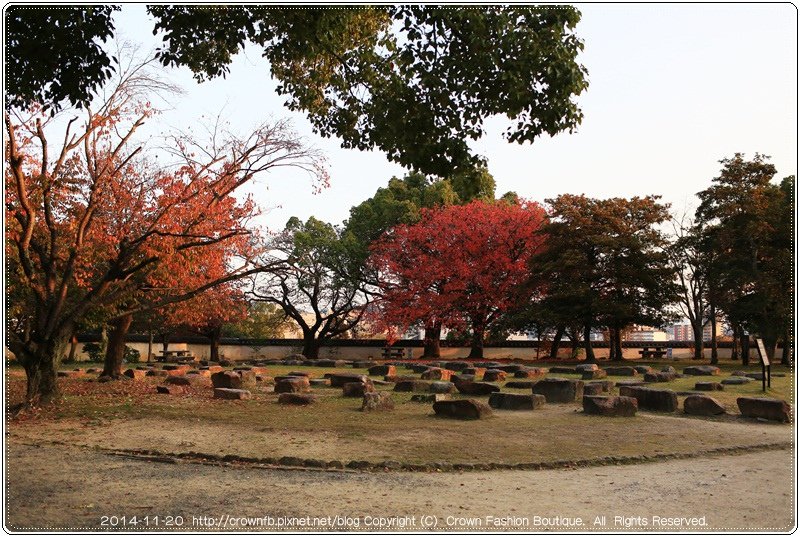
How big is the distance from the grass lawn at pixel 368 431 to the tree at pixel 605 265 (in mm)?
18884

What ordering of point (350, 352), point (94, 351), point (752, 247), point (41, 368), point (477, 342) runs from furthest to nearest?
1. point (350, 352)
2. point (477, 342)
3. point (94, 351)
4. point (752, 247)
5. point (41, 368)

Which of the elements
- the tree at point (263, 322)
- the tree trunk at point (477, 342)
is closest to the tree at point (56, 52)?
the tree trunk at point (477, 342)

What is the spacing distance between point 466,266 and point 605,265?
6592mm

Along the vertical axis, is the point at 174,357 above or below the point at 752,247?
below

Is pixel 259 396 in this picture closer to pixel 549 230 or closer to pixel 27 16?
pixel 27 16

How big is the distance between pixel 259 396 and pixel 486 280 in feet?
72.9

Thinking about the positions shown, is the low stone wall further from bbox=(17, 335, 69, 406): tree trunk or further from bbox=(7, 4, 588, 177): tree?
bbox=(7, 4, 588, 177): tree

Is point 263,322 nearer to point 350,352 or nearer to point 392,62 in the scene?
point 350,352

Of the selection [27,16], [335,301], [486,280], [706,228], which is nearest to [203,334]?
[335,301]

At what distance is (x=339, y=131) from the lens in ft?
38.0

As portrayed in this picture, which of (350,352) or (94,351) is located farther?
(350,352)

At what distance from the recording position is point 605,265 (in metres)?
34.7

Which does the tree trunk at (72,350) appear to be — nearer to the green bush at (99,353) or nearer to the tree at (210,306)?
the green bush at (99,353)

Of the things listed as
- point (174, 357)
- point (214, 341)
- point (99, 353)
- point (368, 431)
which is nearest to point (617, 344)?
point (214, 341)
